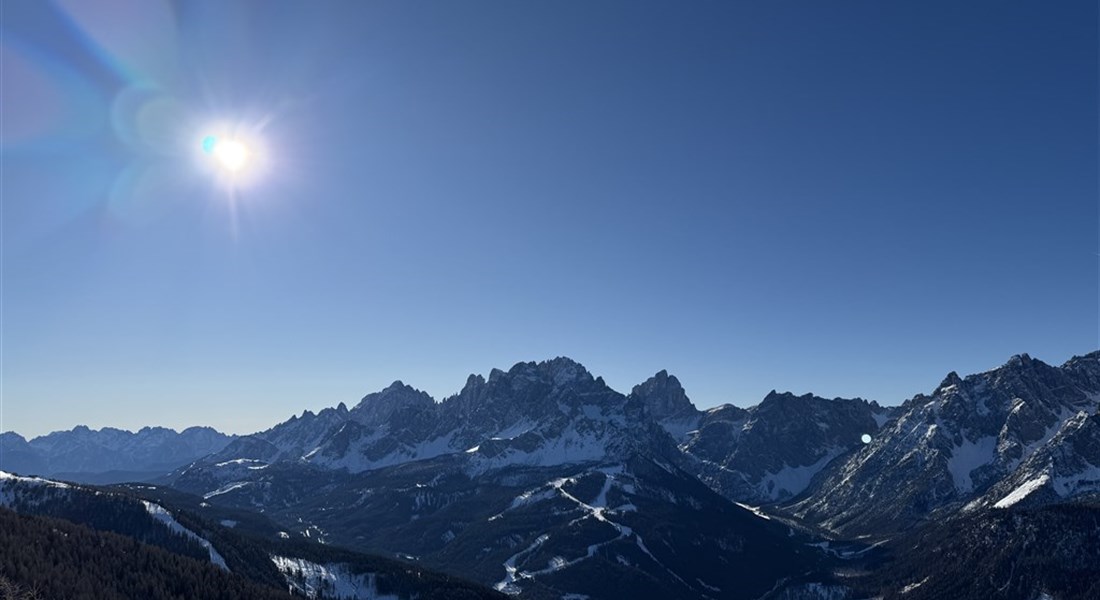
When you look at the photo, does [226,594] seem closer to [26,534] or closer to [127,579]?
[127,579]

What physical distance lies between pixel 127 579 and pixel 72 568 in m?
13.8

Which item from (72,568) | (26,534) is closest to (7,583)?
(72,568)

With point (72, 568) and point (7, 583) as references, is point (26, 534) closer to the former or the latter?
point (72, 568)

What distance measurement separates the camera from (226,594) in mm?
192875

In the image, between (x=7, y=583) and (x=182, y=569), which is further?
(x=182, y=569)

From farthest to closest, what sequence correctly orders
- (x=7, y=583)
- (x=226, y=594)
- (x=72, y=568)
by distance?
(x=226, y=594), (x=72, y=568), (x=7, y=583)

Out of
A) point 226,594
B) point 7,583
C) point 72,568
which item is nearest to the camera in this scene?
point 7,583

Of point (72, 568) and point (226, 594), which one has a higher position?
point (72, 568)

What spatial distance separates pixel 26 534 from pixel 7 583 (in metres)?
59.8

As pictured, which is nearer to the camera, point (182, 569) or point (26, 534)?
point (26, 534)

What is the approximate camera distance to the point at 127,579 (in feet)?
595

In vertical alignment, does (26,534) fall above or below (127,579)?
above

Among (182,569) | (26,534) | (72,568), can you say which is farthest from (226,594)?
(26,534)

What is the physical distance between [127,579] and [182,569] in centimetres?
1843
